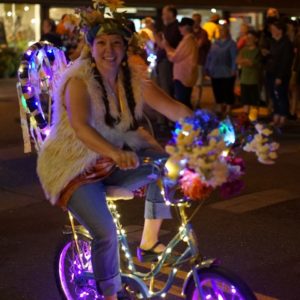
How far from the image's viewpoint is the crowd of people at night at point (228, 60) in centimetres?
1186

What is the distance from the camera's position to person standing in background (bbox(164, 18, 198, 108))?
11.7 metres

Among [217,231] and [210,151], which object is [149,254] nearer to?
[210,151]

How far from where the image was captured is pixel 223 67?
13461mm

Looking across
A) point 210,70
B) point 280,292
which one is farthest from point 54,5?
point 280,292

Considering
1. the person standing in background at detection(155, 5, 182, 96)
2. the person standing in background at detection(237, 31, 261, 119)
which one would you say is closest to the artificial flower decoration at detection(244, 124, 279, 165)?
the person standing in background at detection(155, 5, 182, 96)

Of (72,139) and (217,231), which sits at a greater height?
(72,139)

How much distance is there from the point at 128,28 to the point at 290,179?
506cm

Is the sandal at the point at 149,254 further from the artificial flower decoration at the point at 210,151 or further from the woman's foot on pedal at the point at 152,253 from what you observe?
the artificial flower decoration at the point at 210,151

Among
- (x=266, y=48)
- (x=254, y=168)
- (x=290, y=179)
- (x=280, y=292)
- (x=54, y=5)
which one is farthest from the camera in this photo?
(x=54, y=5)

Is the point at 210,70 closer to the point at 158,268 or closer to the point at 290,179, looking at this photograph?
the point at 290,179

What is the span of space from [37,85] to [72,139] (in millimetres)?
956

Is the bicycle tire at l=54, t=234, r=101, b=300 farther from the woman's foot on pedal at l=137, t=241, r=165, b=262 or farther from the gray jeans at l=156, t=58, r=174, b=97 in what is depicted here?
the gray jeans at l=156, t=58, r=174, b=97

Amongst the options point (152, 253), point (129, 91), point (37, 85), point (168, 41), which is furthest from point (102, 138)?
point (168, 41)

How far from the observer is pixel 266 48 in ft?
43.5
